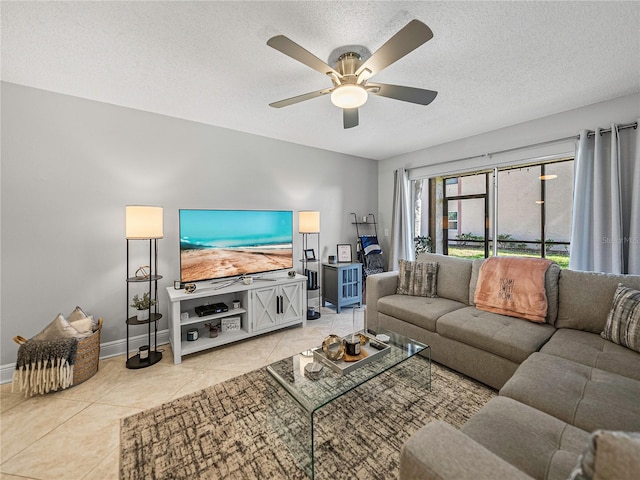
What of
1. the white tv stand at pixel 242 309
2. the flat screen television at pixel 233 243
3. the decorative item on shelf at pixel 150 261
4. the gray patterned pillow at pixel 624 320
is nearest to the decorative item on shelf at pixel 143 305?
the decorative item on shelf at pixel 150 261

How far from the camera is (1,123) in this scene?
2.28 meters

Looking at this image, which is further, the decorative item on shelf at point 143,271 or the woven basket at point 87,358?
the decorative item on shelf at point 143,271

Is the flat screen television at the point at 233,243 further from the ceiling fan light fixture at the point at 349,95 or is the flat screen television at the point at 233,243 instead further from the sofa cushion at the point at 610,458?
the sofa cushion at the point at 610,458

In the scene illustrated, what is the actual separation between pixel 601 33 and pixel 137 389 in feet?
13.5

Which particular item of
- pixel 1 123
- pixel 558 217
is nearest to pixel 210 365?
pixel 1 123

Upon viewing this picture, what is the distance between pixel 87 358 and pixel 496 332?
3.32 m

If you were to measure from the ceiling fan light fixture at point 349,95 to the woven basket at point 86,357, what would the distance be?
2.76 meters

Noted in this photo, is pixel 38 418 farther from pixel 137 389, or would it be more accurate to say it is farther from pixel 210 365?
pixel 210 365

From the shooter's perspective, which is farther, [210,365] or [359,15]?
[210,365]

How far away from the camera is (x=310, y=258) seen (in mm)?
4141

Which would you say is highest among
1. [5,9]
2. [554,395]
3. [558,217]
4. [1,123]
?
[5,9]

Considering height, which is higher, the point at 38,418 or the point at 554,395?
the point at 554,395

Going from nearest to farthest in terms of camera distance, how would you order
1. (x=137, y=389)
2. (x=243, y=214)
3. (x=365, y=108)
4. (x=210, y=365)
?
(x=137, y=389) < (x=210, y=365) < (x=365, y=108) < (x=243, y=214)

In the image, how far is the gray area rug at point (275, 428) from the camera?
1.47 metres
